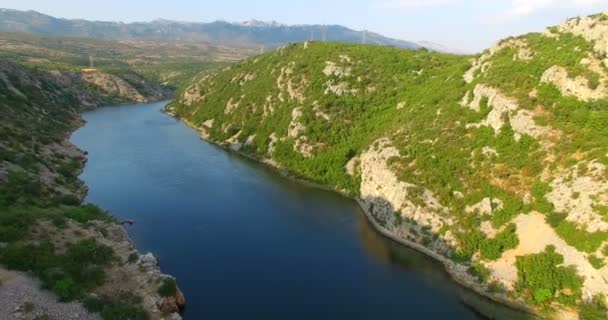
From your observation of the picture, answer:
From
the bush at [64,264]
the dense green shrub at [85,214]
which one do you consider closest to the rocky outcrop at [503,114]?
the bush at [64,264]

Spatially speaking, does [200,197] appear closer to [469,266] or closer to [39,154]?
[39,154]

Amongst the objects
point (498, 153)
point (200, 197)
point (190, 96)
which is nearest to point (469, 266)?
point (498, 153)

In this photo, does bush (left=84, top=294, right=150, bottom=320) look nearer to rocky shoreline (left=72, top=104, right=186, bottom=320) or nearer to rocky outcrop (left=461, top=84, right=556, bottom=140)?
rocky shoreline (left=72, top=104, right=186, bottom=320)

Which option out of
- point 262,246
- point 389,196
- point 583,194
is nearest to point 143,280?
point 262,246

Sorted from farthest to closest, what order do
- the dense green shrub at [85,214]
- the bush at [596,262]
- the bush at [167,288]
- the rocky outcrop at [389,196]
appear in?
1. the rocky outcrop at [389,196]
2. the dense green shrub at [85,214]
3. the bush at [596,262]
4. the bush at [167,288]

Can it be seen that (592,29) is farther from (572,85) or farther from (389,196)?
(389,196)

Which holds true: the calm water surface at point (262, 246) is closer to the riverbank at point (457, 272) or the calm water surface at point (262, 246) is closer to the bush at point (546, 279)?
the riverbank at point (457, 272)

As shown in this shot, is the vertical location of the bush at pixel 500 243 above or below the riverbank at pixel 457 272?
above

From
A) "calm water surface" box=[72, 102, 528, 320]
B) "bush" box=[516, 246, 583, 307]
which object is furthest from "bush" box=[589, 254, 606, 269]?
"calm water surface" box=[72, 102, 528, 320]
